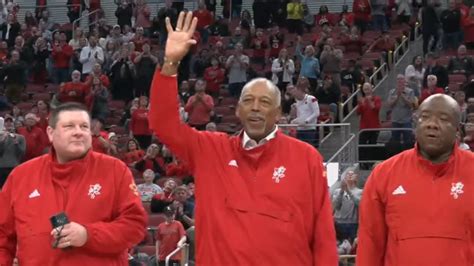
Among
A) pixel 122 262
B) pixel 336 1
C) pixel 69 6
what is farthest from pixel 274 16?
pixel 122 262

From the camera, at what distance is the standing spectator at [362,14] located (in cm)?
2656

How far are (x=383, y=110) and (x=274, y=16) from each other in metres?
6.77

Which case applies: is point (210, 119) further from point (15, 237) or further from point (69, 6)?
point (15, 237)

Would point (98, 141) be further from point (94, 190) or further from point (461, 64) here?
point (94, 190)

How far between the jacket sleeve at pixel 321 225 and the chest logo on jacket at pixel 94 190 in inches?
45.2

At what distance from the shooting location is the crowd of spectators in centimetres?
1931

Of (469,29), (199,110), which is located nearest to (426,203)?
(199,110)

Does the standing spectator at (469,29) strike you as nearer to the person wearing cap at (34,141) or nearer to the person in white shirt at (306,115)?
the person in white shirt at (306,115)

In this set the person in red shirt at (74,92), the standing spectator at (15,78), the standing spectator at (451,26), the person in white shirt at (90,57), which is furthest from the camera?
the standing spectator at (15,78)

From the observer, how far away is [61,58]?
1034 inches

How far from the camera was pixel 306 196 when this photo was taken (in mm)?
6824

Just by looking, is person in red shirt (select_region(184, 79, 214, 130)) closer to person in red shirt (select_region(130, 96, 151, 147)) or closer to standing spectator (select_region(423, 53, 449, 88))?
person in red shirt (select_region(130, 96, 151, 147))

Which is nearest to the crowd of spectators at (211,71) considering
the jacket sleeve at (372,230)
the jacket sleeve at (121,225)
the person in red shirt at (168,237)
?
the person in red shirt at (168,237)

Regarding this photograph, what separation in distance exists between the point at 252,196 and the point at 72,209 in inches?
37.8
